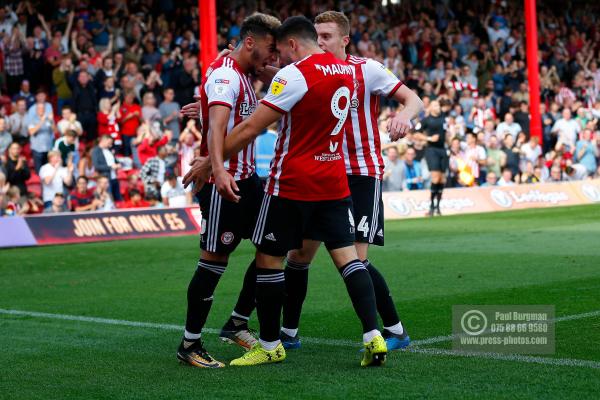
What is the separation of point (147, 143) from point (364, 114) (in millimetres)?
14027

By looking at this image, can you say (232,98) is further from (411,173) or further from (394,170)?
(411,173)

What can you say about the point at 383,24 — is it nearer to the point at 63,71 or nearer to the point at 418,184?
the point at 418,184

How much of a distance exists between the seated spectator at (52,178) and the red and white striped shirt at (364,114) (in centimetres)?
1267

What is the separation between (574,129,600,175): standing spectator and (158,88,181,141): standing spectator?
11.2m

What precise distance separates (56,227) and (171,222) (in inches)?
83.4

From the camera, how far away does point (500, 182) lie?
80.0 feet

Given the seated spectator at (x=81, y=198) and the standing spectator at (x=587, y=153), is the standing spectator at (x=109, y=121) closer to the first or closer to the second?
the seated spectator at (x=81, y=198)

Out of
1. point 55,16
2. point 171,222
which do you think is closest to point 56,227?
point 171,222

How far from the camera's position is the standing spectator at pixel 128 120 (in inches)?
816

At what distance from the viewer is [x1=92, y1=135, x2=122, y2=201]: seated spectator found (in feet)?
63.8

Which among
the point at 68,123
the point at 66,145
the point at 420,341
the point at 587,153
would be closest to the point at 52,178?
the point at 66,145

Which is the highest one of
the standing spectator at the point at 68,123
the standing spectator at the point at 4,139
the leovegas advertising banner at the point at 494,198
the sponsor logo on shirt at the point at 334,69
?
the sponsor logo on shirt at the point at 334,69

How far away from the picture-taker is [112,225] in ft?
57.7

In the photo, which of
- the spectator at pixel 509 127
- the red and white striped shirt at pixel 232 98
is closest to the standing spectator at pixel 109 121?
the spectator at pixel 509 127
